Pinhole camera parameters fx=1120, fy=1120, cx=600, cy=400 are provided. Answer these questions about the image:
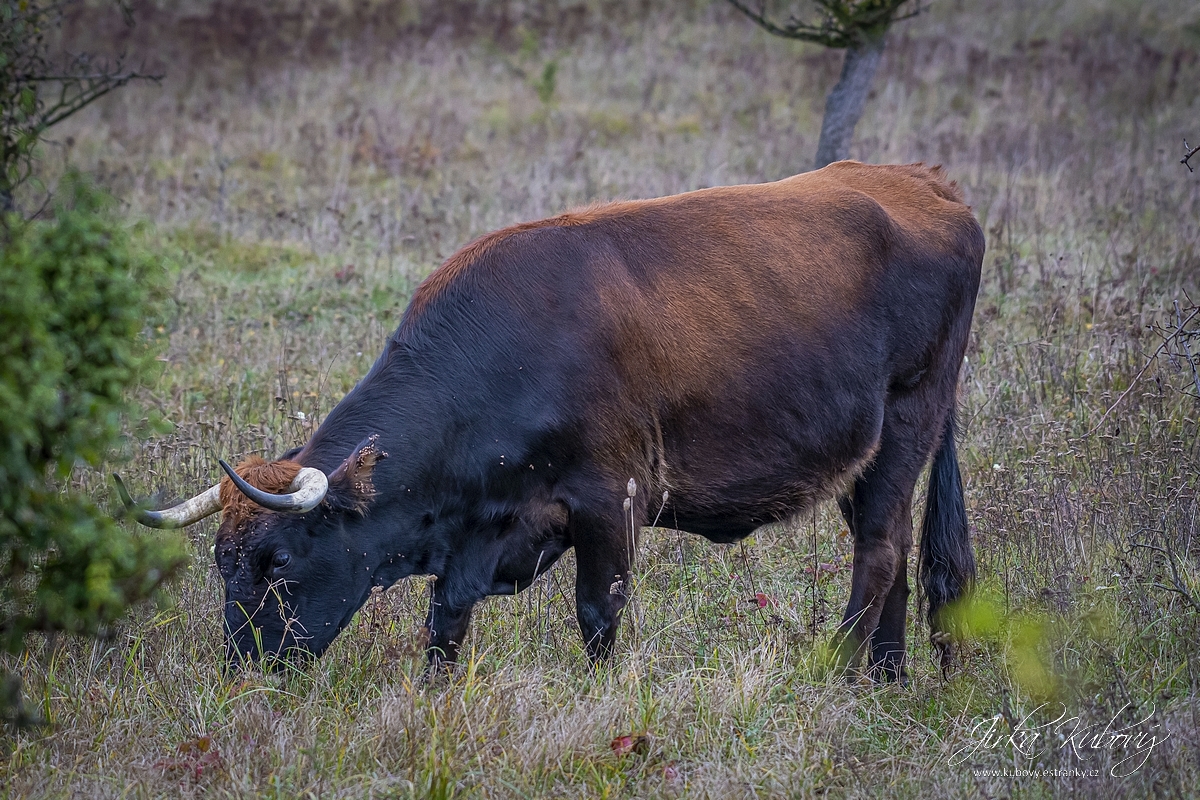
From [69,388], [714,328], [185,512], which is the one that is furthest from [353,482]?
[714,328]

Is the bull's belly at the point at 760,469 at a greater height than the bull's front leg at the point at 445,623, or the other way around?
the bull's belly at the point at 760,469

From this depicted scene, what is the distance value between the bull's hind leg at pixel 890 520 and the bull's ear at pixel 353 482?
211 cm

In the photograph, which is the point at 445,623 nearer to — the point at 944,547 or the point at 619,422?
the point at 619,422

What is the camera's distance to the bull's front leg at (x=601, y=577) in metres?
→ 4.23

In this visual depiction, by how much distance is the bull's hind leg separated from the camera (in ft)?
15.8

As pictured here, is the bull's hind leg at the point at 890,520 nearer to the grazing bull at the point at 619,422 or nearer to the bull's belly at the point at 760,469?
the grazing bull at the point at 619,422

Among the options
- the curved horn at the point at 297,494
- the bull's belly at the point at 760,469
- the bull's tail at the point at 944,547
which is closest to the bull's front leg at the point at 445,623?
the curved horn at the point at 297,494

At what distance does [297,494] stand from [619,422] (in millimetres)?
1216

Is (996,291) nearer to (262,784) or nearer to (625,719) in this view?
(625,719)

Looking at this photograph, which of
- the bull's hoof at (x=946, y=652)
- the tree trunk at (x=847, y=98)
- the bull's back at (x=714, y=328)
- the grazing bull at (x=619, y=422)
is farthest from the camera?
the tree trunk at (x=847, y=98)

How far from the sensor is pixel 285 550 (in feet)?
13.1

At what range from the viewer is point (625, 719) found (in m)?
3.71

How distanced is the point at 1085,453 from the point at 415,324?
3.71 metres

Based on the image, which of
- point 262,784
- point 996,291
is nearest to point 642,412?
point 262,784
